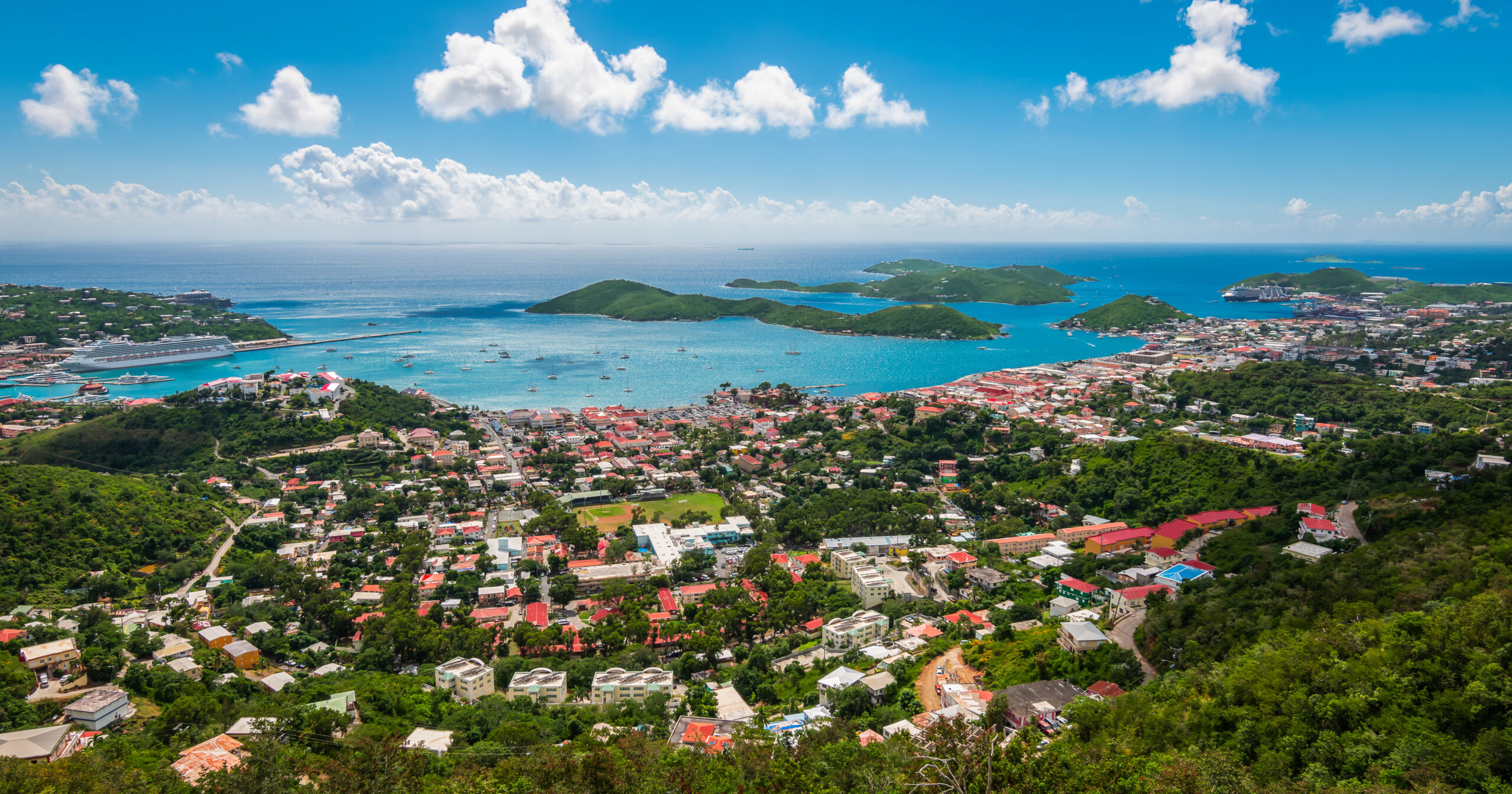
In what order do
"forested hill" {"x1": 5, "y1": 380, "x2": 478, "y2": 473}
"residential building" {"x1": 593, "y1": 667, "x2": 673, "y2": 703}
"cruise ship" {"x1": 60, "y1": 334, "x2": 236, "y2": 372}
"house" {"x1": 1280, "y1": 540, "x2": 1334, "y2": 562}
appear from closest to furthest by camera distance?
"residential building" {"x1": 593, "y1": 667, "x2": 673, "y2": 703} < "house" {"x1": 1280, "y1": 540, "x2": 1334, "y2": 562} < "forested hill" {"x1": 5, "y1": 380, "x2": 478, "y2": 473} < "cruise ship" {"x1": 60, "y1": 334, "x2": 236, "y2": 372}

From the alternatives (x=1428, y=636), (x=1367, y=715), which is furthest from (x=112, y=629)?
(x=1428, y=636)

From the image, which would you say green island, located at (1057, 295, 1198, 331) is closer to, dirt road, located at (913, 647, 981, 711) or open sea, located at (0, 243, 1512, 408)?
open sea, located at (0, 243, 1512, 408)

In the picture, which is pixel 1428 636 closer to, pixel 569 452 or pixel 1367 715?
pixel 1367 715

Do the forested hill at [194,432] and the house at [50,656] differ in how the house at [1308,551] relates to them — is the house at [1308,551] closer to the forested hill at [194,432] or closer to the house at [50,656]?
the house at [50,656]

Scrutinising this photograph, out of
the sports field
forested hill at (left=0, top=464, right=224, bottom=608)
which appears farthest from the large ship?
forested hill at (left=0, top=464, right=224, bottom=608)

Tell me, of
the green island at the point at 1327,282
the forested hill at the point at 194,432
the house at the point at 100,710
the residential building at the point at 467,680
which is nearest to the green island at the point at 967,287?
the green island at the point at 1327,282

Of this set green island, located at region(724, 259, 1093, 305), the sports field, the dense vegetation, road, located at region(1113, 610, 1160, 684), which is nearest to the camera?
road, located at region(1113, 610, 1160, 684)
